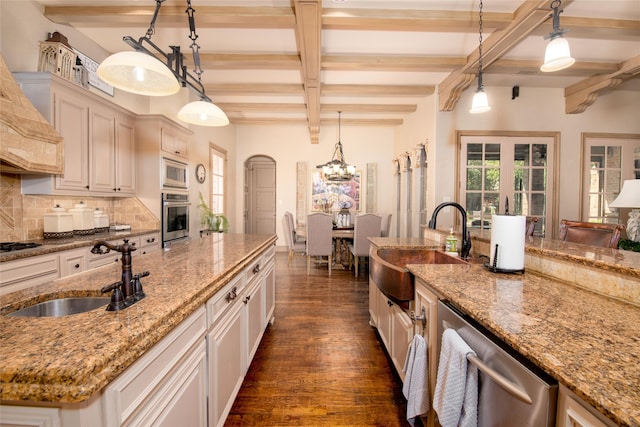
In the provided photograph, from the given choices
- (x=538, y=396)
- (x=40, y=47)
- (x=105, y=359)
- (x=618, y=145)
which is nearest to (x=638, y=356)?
(x=538, y=396)

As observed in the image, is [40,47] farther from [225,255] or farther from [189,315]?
[189,315]

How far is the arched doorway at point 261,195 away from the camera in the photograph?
24.2 ft

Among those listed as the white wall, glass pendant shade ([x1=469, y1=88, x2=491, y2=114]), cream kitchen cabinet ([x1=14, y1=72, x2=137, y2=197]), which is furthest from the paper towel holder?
the white wall

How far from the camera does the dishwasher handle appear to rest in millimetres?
702

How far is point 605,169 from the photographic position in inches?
171

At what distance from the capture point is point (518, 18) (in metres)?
2.44

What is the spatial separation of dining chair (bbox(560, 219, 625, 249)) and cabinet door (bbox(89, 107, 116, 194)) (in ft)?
14.7

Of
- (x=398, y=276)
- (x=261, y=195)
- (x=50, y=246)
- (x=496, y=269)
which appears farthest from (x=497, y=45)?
(x=261, y=195)

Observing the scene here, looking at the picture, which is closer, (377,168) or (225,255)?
(225,255)

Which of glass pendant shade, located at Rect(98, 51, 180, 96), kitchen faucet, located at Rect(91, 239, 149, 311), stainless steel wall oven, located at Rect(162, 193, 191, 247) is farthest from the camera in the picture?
stainless steel wall oven, located at Rect(162, 193, 191, 247)

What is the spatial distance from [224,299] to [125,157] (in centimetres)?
284

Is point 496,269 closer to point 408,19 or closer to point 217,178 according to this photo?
point 408,19

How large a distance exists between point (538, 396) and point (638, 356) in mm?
241

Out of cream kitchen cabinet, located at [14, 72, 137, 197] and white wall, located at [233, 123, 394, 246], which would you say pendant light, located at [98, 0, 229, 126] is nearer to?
cream kitchen cabinet, located at [14, 72, 137, 197]
